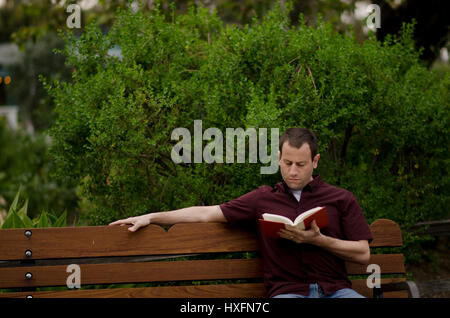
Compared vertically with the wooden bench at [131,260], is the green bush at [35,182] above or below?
above

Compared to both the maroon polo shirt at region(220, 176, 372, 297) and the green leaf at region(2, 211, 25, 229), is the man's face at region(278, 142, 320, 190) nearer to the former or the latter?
the maroon polo shirt at region(220, 176, 372, 297)

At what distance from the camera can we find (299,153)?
10.6 ft

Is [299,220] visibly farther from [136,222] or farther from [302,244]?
[136,222]

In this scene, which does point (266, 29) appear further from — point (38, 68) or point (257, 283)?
point (38, 68)

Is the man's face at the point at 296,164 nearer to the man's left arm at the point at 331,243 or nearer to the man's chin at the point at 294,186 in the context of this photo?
the man's chin at the point at 294,186

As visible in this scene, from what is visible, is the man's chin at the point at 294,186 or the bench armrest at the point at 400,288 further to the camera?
the man's chin at the point at 294,186

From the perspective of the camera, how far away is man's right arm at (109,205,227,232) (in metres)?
3.36

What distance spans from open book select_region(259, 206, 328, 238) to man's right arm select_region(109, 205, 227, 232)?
53 centimetres

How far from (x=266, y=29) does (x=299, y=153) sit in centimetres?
153

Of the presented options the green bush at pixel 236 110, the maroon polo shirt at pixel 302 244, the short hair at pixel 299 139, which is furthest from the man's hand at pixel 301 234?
the green bush at pixel 236 110

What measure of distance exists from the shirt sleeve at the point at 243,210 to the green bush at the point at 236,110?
0.65 meters

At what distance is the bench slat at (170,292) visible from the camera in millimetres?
3420

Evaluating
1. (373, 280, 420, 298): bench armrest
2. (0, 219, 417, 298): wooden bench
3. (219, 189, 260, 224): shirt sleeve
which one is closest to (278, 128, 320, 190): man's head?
(219, 189, 260, 224): shirt sleeve

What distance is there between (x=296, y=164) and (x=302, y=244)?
502 millimetres
